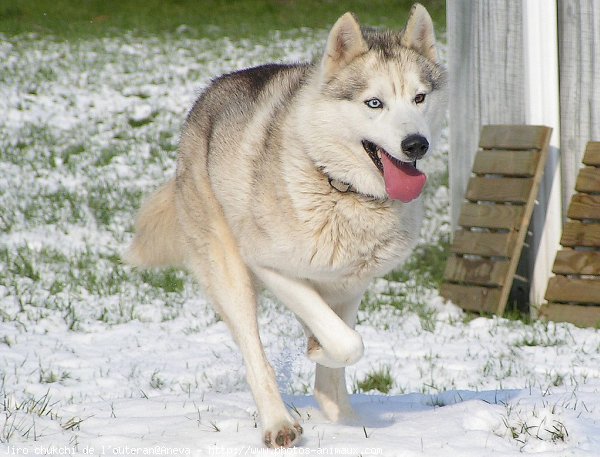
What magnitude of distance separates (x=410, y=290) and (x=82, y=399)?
2.87m

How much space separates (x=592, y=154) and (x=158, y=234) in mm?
2865

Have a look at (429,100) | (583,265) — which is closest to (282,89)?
(429,100)

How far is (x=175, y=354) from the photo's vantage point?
17.7 feet

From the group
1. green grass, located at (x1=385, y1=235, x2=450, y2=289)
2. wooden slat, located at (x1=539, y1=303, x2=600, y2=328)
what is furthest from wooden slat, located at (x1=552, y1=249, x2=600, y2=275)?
green grass, located at (x1=385, y1=235, x2=450, y2=289)

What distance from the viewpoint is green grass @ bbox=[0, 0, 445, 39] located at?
59.7 feet

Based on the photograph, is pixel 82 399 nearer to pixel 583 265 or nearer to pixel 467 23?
pixel 583 265

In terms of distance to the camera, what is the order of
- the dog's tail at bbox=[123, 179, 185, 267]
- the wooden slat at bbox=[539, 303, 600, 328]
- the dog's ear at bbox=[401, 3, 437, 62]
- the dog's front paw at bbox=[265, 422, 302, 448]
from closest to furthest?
the dog's front paw at bbox=[265, 422, 302, 448] < the dog's ear at bbox=[401, 3, 437, 62] < the dog's tail at bbox=[123, 179, 185, 267] < the wooden slat at bbox=[539, 303, 600, 328]

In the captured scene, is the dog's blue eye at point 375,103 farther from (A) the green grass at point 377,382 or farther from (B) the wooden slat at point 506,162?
(B) the wooden slat at point 506,162

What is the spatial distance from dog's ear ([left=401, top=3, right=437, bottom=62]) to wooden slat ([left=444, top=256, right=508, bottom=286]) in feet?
8.68

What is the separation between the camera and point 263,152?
3.83 metres

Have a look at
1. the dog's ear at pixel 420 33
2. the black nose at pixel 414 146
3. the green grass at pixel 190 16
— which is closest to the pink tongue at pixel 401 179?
the black nose at pixel 414 146

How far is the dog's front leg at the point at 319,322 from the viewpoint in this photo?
3471 millimetres

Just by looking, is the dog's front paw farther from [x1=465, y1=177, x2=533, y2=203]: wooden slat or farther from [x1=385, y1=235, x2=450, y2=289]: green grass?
[x1=385, y1=235, x2=450, y2=289]: green grass

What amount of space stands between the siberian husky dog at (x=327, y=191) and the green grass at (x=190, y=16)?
13.7 metres
